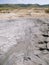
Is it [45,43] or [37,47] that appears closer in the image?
[37,47]

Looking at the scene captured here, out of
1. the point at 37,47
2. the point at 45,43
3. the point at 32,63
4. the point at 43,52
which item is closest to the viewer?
the point at 32,63

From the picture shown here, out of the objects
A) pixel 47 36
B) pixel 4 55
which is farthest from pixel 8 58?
pixel 47 36

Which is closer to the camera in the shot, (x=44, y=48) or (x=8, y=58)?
(x=8, y=58)

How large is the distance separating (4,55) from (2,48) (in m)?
0.73

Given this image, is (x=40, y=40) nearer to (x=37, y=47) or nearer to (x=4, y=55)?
(x=37, y=47)

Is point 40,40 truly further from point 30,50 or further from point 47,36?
point 30,50

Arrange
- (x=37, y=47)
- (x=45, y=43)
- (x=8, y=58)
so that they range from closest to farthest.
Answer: (x=8, y=58), (x=37, y=47), (x=45, y=43)

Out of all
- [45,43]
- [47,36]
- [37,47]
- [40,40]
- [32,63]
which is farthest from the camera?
[47,36]

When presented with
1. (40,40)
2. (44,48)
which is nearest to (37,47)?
(44,48)

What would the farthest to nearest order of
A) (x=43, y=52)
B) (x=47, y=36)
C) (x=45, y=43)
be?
(x=47, y=36), (x=45, y=43), (x=43, y=52)

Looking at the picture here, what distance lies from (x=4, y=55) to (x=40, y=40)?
250 cm

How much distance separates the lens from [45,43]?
8211mm

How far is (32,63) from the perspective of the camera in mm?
5996

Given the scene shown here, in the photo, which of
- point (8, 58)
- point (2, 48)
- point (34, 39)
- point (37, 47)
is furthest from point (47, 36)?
point (8, 58)
